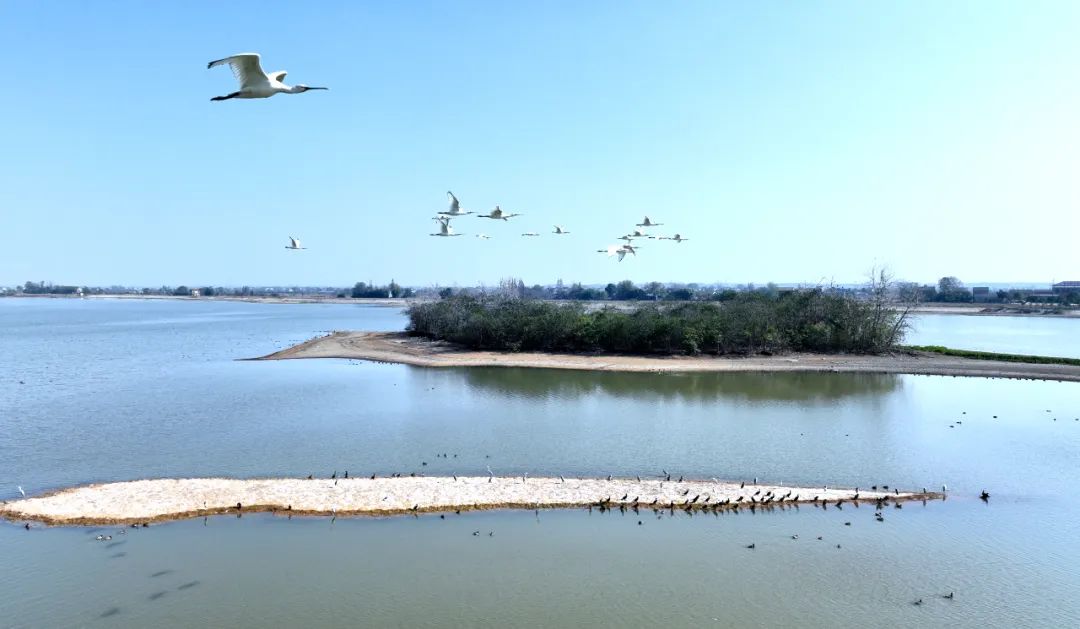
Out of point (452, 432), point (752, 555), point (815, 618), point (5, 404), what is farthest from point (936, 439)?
point (5, 404)

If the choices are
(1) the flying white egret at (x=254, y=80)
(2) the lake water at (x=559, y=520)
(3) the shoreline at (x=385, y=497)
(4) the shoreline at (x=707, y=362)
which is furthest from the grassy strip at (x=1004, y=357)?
(1) the flying white egret at (x=254, y=80)

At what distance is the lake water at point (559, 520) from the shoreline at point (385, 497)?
20.4 inches

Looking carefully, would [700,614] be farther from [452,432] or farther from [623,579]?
[452,432]

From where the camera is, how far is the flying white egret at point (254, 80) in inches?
343

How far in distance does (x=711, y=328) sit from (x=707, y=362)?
281cm

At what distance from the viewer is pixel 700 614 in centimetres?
1166

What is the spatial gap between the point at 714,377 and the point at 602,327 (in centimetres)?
965

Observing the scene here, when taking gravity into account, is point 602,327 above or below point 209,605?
above

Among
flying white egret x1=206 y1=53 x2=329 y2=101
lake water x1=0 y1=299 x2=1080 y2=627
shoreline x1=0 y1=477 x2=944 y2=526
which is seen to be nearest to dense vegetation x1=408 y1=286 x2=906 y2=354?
lake water x1=0 y1=299 x2=1080 y2=627

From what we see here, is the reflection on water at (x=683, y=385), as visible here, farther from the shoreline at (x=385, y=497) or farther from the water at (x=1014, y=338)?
the water at (x=1014, y=338)

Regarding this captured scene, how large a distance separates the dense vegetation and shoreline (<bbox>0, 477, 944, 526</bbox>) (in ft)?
88.9

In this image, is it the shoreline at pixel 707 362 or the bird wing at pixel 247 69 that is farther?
the shoreline at pixel 707 362

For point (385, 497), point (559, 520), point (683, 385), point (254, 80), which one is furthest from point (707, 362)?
point (254, 80)

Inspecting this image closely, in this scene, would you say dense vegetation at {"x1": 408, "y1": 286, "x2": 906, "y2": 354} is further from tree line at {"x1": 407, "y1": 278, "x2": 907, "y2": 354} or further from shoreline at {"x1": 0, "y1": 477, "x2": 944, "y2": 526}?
Answer: shoreline at {"x1": 0, "y1": 477, "x2": 944, "y2": 526}
